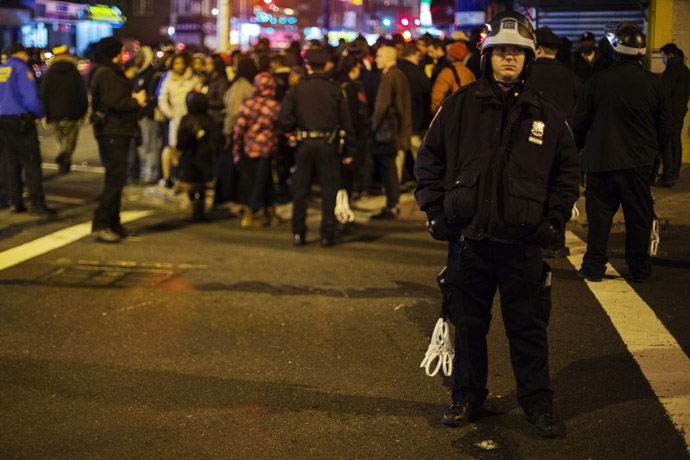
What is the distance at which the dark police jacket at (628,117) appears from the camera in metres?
7.88

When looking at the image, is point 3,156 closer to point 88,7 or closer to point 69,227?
point 69,227

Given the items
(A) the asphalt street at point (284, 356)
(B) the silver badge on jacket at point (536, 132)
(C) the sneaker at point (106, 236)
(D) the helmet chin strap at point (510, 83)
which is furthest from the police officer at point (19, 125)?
(B) the silver badge on jacket at point (536, 132)

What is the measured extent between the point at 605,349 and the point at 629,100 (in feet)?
7.80

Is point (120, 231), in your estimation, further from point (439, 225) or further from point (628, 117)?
point (439, 225)

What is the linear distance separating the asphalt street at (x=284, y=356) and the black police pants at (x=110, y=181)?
1.00 feet

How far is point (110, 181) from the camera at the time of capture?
425 inches

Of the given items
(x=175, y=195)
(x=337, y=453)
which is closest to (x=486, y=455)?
(x=337, y=453)

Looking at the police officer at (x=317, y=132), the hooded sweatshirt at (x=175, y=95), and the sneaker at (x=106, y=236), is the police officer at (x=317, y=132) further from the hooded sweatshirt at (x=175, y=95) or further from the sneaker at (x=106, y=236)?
the hooded sweatshirt at (x=175, y=95)

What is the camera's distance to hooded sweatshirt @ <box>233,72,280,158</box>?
11281 millimetres

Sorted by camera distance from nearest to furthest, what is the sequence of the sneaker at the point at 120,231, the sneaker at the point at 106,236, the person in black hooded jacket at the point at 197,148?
the sneaker at the point at 106,236
the sneaker at the point at 120,231
the person in black hooded jacket at the point at 197,148

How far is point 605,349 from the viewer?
6.52 meters

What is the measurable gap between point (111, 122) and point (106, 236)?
4.17 feet

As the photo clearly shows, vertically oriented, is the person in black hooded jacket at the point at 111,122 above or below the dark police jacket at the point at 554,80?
below

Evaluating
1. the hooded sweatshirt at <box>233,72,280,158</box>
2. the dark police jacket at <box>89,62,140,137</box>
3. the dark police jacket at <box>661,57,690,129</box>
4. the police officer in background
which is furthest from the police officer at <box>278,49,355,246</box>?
the dark police jacket at <box>661,57,690,129</box>
